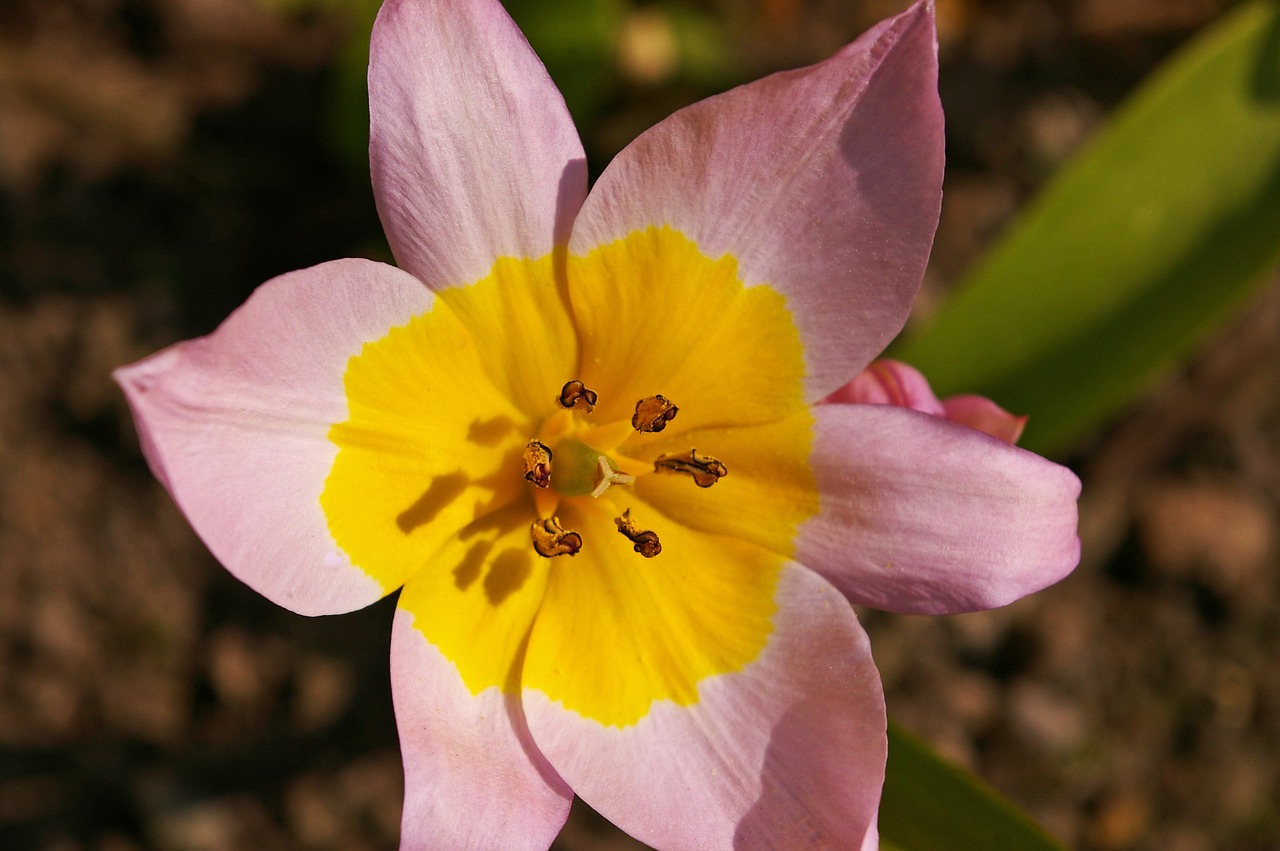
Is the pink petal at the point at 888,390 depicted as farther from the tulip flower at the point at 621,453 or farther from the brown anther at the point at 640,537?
the brown anther at the point at 640,537

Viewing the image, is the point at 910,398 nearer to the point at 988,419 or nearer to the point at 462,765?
the point at 988,419

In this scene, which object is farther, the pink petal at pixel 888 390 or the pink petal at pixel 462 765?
the pink petal at pixel 888 390

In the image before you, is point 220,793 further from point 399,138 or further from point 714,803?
point 399,138

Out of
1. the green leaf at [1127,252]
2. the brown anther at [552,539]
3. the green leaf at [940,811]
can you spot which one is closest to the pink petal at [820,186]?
the brown anther at [552,539]

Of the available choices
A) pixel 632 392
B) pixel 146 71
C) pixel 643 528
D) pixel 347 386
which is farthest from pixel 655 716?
pixel 146 71

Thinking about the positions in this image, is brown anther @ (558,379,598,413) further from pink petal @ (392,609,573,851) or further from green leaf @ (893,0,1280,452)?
green leaf @ (893,0,1280,452)

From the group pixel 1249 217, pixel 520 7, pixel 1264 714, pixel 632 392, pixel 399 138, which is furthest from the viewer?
pixel 1264 714

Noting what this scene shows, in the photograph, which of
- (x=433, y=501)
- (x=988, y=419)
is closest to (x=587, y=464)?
(x=433, y=501)
